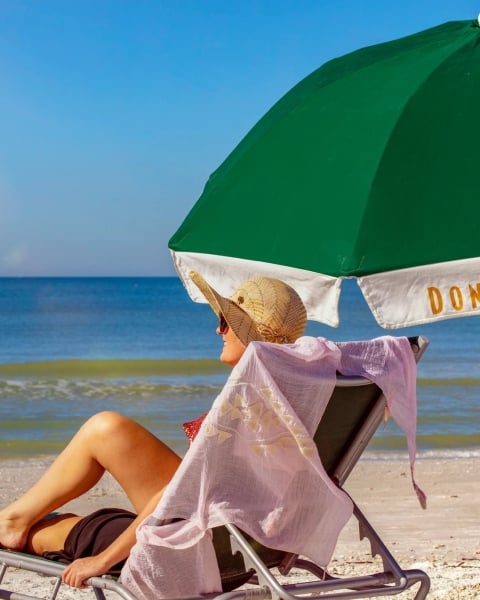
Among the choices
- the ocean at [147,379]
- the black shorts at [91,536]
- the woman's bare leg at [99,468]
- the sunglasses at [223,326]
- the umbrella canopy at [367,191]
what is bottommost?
the ocean at [147,379]

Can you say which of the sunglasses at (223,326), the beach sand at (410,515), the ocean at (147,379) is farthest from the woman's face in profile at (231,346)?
the beach sand at (410,515)

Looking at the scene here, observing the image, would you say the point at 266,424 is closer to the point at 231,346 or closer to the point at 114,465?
the point at 231,346

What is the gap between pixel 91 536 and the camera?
3.18 meters

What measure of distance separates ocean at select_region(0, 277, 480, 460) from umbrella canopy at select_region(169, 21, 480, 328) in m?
1.31

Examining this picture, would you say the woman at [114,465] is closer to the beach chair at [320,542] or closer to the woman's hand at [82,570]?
the woman's hand at [82,570]

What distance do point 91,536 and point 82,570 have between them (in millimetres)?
220

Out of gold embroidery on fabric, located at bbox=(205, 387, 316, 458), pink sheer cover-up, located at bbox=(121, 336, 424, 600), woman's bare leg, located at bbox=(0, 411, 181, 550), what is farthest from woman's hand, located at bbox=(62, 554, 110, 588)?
gold embroidery on fabric, located at bbox=(205, 387, 316, 458)

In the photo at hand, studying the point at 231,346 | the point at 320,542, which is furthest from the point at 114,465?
the point at 320,542

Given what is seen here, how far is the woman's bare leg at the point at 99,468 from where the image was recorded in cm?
316

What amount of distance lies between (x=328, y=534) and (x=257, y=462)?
33 cm

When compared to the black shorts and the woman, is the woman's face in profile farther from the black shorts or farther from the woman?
the black shorts

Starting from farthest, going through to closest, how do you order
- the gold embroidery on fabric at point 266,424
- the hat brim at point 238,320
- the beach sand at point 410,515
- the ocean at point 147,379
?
the ocean at point 147,379
the beach sand at point 410,515
the hat brim at point 238,320
the gold embroidery on fabric at point 266,424

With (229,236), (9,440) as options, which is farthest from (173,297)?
(229,236)

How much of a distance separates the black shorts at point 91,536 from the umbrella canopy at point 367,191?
2.89 feet
